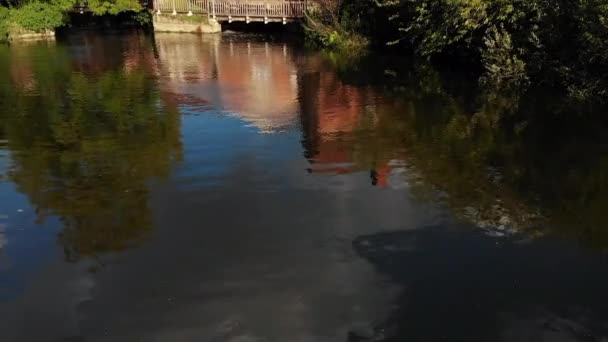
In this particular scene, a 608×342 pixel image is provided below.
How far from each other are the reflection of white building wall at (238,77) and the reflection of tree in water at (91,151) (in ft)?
5.49

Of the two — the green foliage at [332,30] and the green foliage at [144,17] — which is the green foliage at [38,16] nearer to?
the green foliage at [144,17]

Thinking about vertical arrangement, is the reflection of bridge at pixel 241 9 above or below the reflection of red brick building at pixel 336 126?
above

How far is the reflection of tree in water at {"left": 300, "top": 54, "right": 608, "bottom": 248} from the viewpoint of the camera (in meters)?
9.58

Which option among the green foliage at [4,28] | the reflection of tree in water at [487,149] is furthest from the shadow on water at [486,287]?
the green foliage at [4,28]

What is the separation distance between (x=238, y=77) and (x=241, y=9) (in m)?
17.6

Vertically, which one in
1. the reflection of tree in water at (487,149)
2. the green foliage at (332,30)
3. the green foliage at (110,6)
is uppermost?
the green foliage at (110,6)

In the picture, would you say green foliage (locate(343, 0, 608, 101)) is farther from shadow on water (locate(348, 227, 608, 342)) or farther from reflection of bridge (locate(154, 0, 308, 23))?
reflection of bridge (locate(154, 0, 308, 23))

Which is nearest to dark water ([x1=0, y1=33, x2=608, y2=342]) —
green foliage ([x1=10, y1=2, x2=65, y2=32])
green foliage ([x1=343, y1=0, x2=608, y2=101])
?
green foliage ([x1=343, y1=0, x2=608, y2=101])

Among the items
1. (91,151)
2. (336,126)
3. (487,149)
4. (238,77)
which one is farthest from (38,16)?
(487,149)

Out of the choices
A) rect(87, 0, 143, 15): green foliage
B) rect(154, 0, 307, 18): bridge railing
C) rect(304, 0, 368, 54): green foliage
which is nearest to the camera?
rect(304, 0, 368, 54): green foliage

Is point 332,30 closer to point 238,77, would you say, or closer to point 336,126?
point 238,77

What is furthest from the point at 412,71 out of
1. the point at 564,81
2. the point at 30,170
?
the point at 30,170

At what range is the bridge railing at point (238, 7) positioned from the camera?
37116 millimetres

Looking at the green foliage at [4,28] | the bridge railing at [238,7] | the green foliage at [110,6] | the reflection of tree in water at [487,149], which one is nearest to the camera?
the reflection of tree in water at [487,149]
